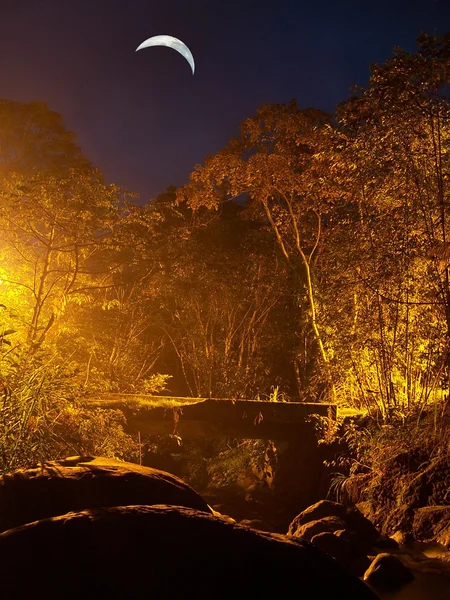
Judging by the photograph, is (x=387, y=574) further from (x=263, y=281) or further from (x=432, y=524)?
(x=263, y=281)

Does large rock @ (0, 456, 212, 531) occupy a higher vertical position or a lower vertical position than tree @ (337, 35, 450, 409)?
lower

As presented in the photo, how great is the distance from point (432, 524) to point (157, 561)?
5194 millimetres

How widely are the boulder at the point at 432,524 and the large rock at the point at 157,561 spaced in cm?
440

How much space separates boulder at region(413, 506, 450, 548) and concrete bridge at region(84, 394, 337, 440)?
2.07 meters

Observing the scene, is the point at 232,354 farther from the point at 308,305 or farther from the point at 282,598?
the point at 282,598

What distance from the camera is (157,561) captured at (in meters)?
2.07

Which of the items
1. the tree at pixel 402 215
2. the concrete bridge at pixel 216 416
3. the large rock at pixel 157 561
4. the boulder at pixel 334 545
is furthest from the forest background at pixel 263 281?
the large rock at pixel 157 561

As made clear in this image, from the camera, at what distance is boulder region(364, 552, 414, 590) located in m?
4.90

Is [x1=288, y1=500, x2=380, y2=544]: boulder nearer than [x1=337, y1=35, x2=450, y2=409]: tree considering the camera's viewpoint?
No

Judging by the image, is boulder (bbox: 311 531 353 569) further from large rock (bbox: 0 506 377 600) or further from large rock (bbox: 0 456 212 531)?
large rock (bbox: 0 506 377 600)

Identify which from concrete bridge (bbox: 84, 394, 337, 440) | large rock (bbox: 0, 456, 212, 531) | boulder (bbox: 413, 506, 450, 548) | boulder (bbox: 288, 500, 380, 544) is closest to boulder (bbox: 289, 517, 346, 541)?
boulder (bbox: 288, 500, 380, 544)

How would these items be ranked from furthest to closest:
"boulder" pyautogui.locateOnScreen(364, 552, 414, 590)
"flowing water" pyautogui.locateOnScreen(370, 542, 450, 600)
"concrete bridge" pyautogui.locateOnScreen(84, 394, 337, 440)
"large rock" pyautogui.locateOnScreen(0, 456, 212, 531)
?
"concrete bridge" pyautogui.locateOnScreen(84, 394, 337, 440) < "boulder" pyautogui.locateOnScreen(364, 552, 414, 590) < "flowing water" pyautogui.locateOnScreen(370, 542, 450, 600) < "large rock" pyautogui.locateOnScreen(0, 456, 212, 531)

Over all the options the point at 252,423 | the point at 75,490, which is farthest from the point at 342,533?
the point at 75,490

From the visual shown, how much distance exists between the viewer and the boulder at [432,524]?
6018 millimetres
